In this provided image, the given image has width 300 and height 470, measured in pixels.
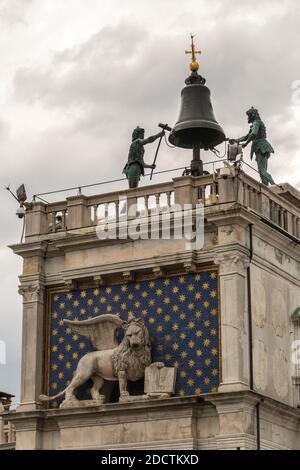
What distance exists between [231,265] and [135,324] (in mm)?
3118

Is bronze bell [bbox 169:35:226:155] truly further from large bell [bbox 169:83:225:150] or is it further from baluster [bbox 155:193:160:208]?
baluster [bbox 155:193:160:208]

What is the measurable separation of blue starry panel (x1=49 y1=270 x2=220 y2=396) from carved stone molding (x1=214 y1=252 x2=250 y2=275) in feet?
1.22

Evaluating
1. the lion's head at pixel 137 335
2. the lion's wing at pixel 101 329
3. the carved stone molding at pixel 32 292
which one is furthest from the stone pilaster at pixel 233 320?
the carved stone molding at pixel 32 292

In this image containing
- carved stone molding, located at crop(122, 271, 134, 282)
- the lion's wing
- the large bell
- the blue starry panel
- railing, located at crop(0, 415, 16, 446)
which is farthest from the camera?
railing, located at crop(0, 415, 16, 446)

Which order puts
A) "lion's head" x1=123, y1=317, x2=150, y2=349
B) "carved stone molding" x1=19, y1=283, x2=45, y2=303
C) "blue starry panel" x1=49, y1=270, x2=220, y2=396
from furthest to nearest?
"carved stone molding" x1=19, y1=283, x2=45, y2=303 < "lion's head" x1=123, y1=317, x2=150, y2=349 < "blue starry panel" x1=49, y1=270, x2=220, y2=396

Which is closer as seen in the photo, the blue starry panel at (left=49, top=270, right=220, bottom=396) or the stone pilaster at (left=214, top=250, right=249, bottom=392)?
the stone pilaster at (left=214, top=250, right=249, bottom=392)

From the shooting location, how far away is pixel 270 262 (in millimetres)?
41531

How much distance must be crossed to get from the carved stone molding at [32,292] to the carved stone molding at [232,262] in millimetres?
5513

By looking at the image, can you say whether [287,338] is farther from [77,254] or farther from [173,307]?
[77,254]

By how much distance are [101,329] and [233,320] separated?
13.3ft

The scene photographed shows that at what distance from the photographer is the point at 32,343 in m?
42.1

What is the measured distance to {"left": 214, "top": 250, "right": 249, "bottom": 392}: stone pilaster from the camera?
3892cm

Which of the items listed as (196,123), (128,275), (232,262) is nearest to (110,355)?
(128,275)

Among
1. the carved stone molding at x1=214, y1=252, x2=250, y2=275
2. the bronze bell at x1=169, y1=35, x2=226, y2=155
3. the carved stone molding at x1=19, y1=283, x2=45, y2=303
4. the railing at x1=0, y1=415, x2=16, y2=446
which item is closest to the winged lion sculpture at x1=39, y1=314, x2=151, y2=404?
the carved stone molding at x1=19, y1=283, x2=45, y2=303
